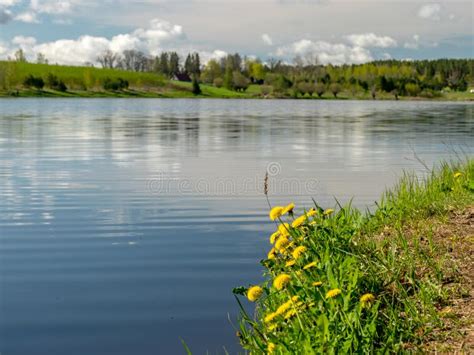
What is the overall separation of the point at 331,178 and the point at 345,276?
43.9ft

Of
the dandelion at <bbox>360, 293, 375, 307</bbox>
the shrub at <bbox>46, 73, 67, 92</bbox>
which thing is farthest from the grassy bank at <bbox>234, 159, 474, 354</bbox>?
the shrub at <bbox>46, 73, 67, 92</bbox>

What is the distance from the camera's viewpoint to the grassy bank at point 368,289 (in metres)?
6.07

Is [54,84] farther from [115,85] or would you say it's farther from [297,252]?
[297,252]

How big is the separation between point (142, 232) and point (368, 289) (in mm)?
6545

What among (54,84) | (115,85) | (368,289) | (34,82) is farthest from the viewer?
(115,85)

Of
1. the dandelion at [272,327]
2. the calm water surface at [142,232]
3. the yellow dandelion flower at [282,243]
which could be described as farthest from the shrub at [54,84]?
the dandelion at [272,327]

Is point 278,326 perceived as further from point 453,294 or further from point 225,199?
point 225,199

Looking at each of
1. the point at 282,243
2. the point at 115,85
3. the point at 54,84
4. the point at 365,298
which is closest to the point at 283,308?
the point at 365,298

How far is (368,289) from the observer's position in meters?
7.26

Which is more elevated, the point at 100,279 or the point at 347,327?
the point at 347,327

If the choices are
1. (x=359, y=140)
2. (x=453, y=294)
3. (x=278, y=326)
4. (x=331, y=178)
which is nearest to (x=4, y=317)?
(x=278, y=326)

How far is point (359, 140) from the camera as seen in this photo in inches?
1448

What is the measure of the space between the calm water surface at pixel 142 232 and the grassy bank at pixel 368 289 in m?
1.07

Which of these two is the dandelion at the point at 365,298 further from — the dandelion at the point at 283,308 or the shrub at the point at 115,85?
the shrub at the point at 115,85
